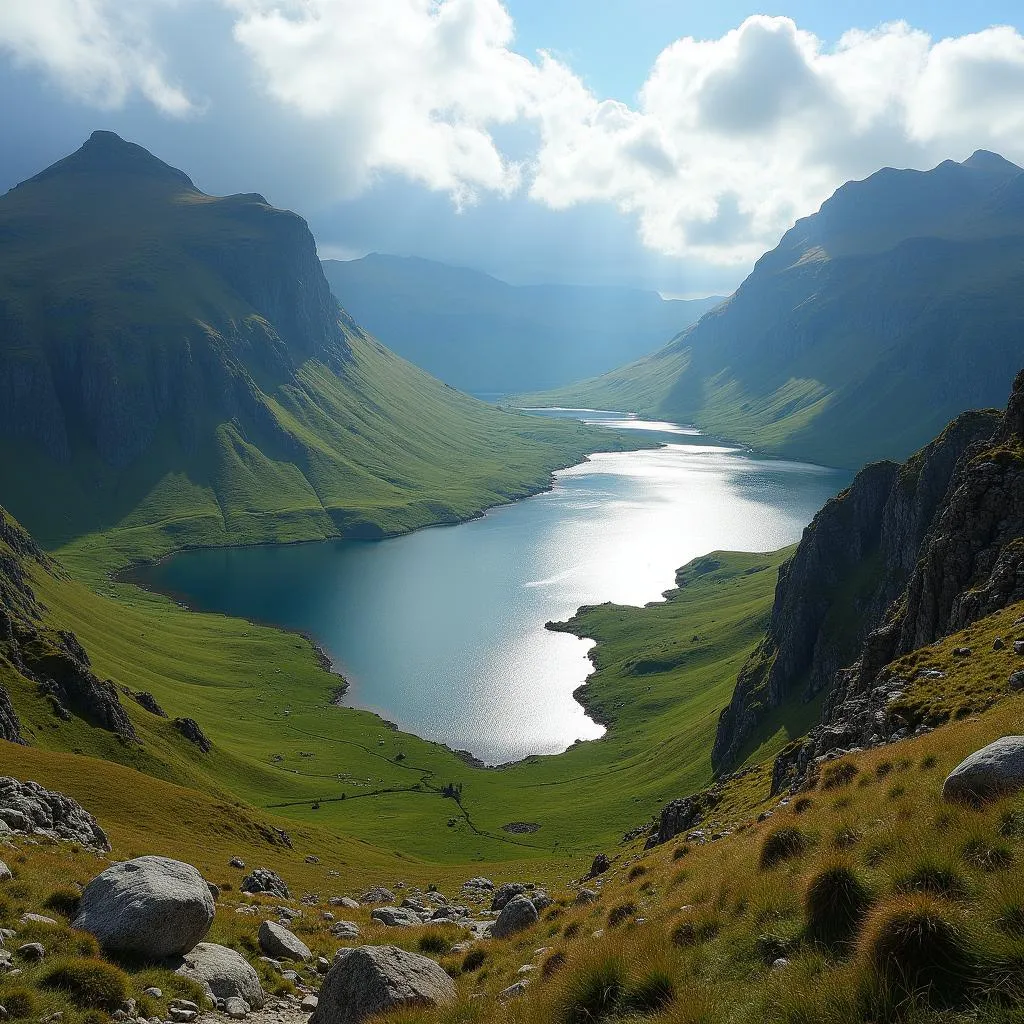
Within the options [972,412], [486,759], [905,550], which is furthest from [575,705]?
[972,412]

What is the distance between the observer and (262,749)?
131625 mm

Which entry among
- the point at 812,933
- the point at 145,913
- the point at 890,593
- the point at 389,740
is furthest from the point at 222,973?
the point at 389,740

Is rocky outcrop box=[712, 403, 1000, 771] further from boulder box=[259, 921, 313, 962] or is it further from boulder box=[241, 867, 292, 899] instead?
boulder box=[259, 921, 313, 962]

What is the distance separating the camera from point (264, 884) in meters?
39.8

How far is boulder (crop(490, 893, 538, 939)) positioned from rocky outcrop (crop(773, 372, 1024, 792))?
1824 centimetres

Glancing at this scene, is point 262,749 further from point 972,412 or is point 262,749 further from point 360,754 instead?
point 972,412

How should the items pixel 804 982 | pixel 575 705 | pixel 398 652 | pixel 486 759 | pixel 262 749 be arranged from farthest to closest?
pixel 398 652 < pixel 575 705 < pixel 486 759 < pixel 262 749 < pixel 804 982

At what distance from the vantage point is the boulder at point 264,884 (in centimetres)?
3885

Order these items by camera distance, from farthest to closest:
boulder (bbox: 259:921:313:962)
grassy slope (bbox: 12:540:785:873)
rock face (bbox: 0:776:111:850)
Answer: grassy slope (bbox: 12:540:785:873) < rock face (bbox: 0:776:111:850) < boulder (bbox: 259:921:313:962)

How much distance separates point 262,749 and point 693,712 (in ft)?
262

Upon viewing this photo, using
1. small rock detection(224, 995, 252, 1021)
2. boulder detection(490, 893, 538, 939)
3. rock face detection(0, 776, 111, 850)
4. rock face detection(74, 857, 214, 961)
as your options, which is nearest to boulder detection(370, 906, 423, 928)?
boulder detection(490, 893, 538, 939)

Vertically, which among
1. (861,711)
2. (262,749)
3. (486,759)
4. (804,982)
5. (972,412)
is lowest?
(486,759)

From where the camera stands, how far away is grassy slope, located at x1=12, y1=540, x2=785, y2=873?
10038 centimetres

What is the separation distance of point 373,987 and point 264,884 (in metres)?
26.7
